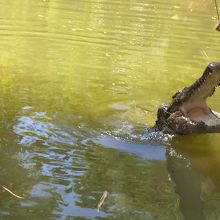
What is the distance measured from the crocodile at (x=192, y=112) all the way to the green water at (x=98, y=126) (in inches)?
9.3

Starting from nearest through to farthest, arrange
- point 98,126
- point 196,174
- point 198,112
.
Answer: point 196,174 < point 198,112 < point 98,126

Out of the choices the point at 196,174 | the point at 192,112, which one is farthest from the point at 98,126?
the point at 196,174

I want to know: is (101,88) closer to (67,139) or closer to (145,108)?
(145,108)

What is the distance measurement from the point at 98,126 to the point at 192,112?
3.91 ft

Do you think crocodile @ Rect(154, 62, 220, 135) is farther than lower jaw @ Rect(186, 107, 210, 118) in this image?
No

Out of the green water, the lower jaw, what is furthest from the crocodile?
the green water

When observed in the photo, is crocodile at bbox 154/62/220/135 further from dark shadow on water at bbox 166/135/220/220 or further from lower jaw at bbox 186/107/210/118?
dark shadow on water at bbox 166/135/220/220

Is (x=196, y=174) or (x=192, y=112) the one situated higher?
(x=192, y=112)

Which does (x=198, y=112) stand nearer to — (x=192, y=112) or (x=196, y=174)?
(x=192, y=112)

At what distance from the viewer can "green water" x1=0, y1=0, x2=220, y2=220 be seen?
4473mm

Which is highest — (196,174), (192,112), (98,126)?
(192,112)

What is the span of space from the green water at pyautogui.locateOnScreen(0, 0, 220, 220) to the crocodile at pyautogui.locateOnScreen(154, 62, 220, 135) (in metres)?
0.24

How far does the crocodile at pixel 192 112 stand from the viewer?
5750 mm

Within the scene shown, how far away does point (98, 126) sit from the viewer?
6324 millimetres
